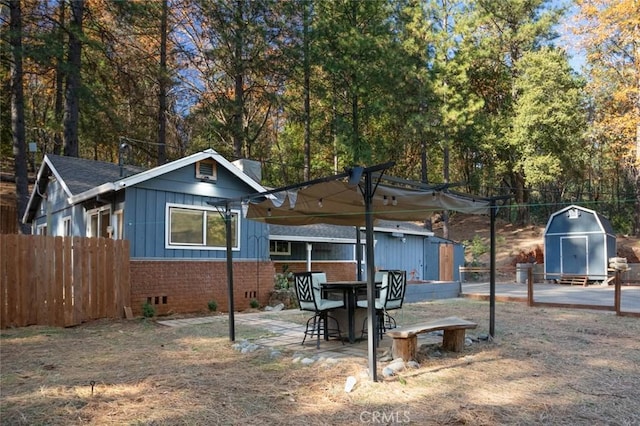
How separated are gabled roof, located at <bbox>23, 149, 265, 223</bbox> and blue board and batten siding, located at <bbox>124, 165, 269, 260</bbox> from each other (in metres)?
0.23

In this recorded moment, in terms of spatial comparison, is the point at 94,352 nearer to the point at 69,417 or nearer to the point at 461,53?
the point at 69,417

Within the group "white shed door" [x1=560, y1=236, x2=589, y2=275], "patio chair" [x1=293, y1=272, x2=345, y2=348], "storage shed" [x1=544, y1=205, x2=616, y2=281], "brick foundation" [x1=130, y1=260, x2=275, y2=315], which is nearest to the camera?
"patio chair" [x1=293, y1=272, x2=345, y2=348]

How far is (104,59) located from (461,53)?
17797 mm

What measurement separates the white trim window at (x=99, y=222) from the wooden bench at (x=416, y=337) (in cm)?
818

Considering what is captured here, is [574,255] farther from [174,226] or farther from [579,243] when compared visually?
[174,226]

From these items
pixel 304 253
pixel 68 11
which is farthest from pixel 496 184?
pixel 68 11

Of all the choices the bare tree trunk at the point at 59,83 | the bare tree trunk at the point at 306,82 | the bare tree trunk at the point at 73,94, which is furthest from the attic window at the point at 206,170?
the bare tree trunk at the point at 306,82

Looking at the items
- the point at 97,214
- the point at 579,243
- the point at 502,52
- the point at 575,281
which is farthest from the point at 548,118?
the point at 97,214

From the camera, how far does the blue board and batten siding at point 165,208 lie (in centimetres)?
1095

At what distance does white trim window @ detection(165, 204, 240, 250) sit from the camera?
1160cm

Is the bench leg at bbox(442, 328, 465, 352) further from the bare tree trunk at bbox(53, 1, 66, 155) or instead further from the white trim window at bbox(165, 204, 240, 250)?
the bare tree trunk at bbox(53, 1, 66, 155)

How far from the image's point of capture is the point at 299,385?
16.2 ft

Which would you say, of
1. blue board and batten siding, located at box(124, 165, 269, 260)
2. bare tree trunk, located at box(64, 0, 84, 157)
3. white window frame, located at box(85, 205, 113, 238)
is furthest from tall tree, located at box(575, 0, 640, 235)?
white window frame, located at box(85, 205, 113, 238)

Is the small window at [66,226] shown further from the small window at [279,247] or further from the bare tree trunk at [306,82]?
the bare tree trunk at [306,82]
